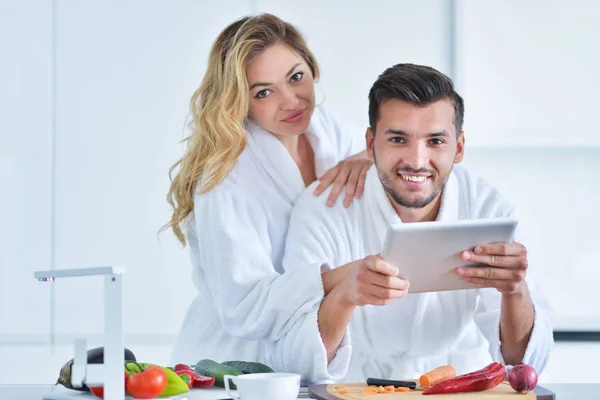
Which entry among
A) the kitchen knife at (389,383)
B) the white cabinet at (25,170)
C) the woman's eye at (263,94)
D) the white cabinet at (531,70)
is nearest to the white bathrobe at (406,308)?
the woman's eye at (263,94)

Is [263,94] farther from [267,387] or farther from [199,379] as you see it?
[267,387]

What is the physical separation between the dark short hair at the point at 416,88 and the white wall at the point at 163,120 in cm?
207

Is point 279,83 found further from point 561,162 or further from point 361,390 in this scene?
point 561,162

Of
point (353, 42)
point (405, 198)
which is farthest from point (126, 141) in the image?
point (405, 198)

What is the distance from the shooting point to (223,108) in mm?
2545

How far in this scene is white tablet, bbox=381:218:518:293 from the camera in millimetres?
1871

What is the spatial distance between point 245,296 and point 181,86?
2.36m

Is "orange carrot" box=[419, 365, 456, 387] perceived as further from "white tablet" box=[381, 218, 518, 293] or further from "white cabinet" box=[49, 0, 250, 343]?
"white cabinet" box=[49, 0, 250, 343]

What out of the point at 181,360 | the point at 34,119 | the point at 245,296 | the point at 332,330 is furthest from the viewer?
the point at 34,119

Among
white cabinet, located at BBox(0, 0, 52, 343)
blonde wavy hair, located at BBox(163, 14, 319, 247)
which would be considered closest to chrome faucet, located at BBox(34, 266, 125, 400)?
blonde wavy hair, located at BBox(163, 14, 319, 247)

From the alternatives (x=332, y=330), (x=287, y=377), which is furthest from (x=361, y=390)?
(x=332, y=330)

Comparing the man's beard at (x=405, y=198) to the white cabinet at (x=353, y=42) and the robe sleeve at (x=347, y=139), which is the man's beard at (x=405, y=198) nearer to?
the robe sleeve at (x=347, y=139)

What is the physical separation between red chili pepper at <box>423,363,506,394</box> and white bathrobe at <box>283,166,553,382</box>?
0.56 m

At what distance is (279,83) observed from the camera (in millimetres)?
2621
